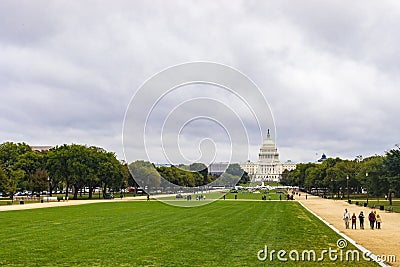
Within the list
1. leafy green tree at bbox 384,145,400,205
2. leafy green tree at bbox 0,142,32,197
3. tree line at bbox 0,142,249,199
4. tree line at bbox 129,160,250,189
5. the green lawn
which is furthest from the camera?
tree line at bbox 129,160,250,189

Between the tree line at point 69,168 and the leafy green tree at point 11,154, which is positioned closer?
the tree line at point 69,168

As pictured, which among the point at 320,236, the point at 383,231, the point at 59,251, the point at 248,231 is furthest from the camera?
the point at 383,231

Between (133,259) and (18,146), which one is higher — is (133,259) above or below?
below

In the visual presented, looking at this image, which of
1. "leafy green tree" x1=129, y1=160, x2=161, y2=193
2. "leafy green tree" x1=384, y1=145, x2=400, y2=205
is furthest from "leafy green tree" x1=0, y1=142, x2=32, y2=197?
"leafy green tree" x1=384, y1=145, x2=400, y2=205

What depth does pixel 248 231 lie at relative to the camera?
3622 centimetres

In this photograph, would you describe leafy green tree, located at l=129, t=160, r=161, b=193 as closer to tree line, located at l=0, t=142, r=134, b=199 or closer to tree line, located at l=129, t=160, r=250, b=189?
tree line, located at l=129, t=160, r=250, b=189

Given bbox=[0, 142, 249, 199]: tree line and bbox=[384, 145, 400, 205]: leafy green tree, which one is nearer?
bbox=[384, 145, 400, 205]: leafy green tree

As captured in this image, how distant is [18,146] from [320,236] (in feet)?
330

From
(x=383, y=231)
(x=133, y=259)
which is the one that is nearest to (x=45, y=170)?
(x=383, y=231)

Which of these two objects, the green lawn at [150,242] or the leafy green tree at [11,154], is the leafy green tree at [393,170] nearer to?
the green lawn at [150,242]

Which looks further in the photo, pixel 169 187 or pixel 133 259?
pixel 169 187

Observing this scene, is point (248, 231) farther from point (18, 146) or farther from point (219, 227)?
point (18, 146)

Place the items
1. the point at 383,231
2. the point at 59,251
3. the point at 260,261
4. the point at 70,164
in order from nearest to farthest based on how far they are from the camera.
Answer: the point at 260,261 < the point at 59,251 < the point at 383,231 < the point at 70,164

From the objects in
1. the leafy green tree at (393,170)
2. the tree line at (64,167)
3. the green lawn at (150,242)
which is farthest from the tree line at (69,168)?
the green lawn at (150,242)
